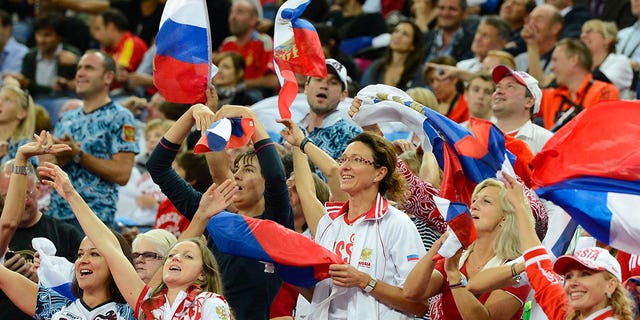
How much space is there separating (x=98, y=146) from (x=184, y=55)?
2.26 metres

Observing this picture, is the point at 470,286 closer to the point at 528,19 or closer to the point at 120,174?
the point at 120,174

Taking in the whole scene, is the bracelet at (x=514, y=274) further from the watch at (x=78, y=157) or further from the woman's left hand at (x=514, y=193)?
the watch at (x=78, y=157)

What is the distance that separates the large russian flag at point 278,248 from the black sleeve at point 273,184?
1.13 ft

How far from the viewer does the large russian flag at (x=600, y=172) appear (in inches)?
231

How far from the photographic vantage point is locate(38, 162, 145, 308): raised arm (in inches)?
251

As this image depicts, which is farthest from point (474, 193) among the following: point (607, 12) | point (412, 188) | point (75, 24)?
→ point (75, 24)

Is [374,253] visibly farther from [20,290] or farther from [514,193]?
[20,290]

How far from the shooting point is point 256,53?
12906mm

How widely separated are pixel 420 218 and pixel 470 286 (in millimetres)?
880

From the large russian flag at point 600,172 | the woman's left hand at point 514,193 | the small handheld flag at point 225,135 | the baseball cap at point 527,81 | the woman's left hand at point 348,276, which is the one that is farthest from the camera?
the baseball cap at point 527,81

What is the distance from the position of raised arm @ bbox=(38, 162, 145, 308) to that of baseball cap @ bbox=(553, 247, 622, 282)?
2066 millimetres

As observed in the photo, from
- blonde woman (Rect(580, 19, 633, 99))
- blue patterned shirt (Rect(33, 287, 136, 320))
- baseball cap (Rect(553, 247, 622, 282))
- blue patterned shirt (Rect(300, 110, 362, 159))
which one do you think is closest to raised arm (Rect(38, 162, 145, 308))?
blue patterned shirt (Rect(33, 287, 136, 320))

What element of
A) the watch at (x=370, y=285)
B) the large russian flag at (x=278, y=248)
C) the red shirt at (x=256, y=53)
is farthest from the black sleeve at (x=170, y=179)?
the red shirt at (x=256, y=53)

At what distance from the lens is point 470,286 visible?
240 inches
